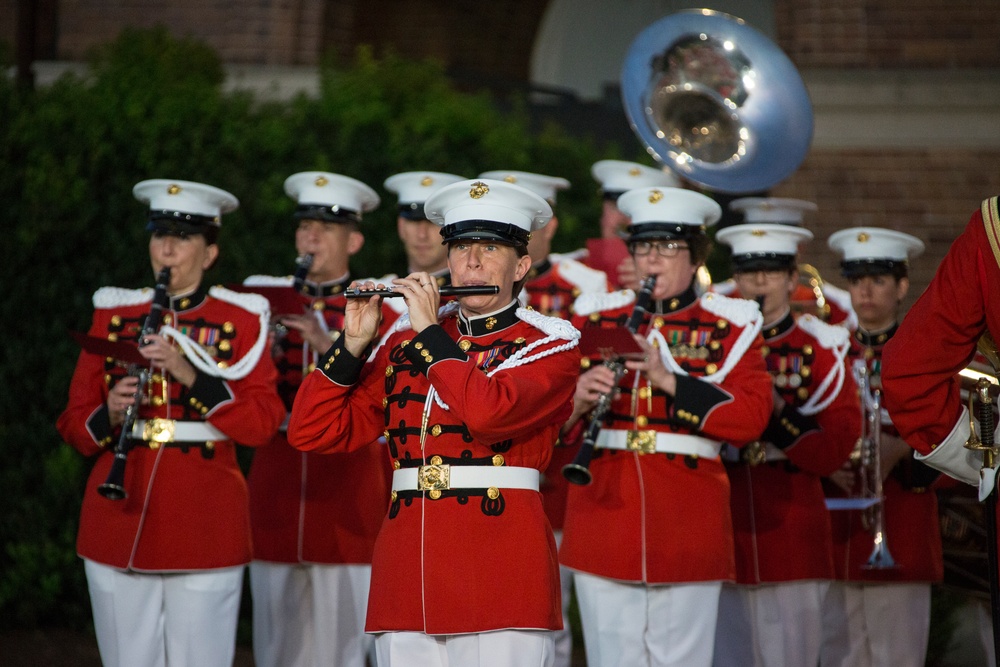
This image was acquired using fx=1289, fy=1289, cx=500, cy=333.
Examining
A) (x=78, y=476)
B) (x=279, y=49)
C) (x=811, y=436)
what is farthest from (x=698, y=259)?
(x=279, y=49)

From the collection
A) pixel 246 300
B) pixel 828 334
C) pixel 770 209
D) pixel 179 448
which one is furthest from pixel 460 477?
pixel 770 209

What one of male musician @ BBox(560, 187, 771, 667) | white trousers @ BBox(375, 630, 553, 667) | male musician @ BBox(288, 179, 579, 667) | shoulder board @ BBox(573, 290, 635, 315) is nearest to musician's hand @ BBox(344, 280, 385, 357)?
male musician @ BBox(288, 179, 579, 667)

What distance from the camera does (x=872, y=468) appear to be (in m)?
6.08

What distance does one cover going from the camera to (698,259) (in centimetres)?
549

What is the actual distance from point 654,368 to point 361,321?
4.46 feet

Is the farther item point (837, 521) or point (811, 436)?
point (837, 521)

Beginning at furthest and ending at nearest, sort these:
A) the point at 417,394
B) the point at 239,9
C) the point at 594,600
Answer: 1. the point at 239,9
2. the point at 594,600
3. the point at 417,394

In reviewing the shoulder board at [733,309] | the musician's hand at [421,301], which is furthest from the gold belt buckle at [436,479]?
the shoulder board at [733,309]

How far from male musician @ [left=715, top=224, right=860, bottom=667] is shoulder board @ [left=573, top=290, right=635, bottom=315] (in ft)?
2.80

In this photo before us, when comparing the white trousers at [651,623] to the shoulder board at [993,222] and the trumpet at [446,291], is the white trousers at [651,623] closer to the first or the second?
the trumpet at [446,291]

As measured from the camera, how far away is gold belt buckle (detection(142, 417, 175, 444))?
5273 mm

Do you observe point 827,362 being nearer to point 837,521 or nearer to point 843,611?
point 837,521

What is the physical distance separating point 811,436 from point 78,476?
14.2ft

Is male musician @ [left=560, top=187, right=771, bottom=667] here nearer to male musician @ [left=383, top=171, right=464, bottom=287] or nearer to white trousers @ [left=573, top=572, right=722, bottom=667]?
white trousers @ [left=573, top=572, right=722, bottom=667]
